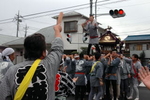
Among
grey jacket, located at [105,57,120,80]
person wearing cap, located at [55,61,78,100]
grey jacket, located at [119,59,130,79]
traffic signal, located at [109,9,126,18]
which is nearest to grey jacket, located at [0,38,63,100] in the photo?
person wearing cap, located at [55,61,78,100]

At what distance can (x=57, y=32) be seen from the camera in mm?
1970

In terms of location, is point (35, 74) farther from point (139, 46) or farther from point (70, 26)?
point (139, 46)

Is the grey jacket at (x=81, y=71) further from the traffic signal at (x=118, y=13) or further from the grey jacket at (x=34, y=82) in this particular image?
the grey jacket at (x=34, y=82)

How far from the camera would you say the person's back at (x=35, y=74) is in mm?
1606

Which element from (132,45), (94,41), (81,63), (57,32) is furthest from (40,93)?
(132,45)

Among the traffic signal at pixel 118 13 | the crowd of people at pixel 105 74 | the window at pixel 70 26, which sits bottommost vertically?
the crowd of people at pixel 105 74

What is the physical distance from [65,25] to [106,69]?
49.9ft

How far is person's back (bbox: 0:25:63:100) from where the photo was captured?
5.27 ft

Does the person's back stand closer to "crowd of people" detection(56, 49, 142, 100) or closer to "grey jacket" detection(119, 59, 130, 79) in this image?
"crowd of people" detection(56, 49, 142, 100)

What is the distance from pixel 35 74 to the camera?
1.64 m

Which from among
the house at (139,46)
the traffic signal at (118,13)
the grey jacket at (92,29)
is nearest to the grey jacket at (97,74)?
the grey jacket at (92,29)

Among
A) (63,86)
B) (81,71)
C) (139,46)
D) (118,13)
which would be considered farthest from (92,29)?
(139,46)

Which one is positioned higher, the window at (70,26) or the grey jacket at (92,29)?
the window at (70,26)

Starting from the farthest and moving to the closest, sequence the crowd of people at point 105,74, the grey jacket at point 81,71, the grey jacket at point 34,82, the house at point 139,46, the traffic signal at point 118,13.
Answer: the house at point 139,46
the traffic signal at point 118,13
the grey jacket at point 81,71
the crowd of people at point 105,74
the grey jacket at point 34,82
